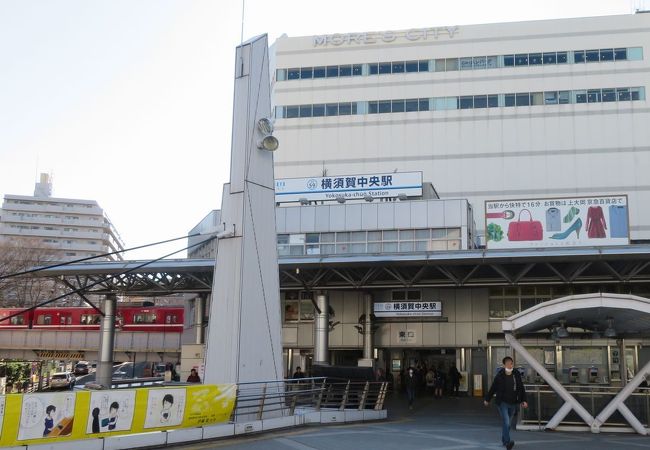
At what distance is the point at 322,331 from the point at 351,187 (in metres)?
9.88

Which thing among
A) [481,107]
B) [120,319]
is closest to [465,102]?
[481,107]

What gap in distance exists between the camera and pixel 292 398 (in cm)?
1619

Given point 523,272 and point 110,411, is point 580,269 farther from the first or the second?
point 110,411

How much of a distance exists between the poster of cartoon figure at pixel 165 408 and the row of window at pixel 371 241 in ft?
72.7

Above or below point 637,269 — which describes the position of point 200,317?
below

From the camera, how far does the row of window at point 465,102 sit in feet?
178

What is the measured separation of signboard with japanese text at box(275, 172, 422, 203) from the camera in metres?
37.2

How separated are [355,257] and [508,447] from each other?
1603 cm

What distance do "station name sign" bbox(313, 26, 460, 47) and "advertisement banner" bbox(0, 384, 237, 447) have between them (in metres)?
49.1

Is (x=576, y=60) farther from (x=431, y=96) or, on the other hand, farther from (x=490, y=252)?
(x=490, y=252)

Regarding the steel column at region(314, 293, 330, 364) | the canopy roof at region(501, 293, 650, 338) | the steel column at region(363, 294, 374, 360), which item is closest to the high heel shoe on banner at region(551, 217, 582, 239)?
the steel column at region(363, 294, 374, 360)

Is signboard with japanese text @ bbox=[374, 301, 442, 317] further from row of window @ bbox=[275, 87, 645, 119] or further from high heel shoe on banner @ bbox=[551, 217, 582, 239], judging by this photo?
row of window @ bbox=[275, 87, 645, 119]

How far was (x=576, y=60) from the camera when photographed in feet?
181

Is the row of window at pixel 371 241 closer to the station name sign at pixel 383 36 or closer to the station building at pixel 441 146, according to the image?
the station building at pixel 441 146
